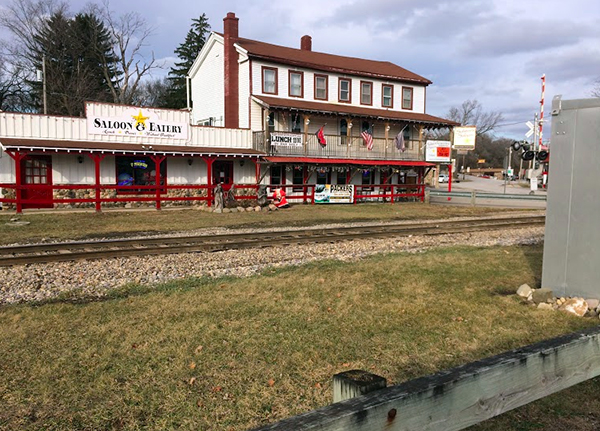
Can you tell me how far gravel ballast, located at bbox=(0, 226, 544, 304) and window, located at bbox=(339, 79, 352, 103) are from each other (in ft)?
68.8

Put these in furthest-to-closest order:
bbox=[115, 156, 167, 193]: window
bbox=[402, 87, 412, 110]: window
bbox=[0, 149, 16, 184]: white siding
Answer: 1. bbox=[402, 87, 412, 110]: window
2. bbox=[115, 156, 167, 193]: window
3. bbox=[0, 149, 16, 184]: white siding

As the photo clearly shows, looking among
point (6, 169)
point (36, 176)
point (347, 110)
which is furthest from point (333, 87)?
point (6, 169)

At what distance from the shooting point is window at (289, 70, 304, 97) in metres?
30.9

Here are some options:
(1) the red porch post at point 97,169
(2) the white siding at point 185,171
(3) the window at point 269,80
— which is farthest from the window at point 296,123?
(1) the red porch post at point 97,169

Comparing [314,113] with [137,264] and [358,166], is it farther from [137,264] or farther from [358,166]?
[137,264]

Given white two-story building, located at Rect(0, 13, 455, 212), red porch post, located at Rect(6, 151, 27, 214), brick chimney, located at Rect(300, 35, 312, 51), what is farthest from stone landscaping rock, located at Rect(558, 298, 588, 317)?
brick chimney, located at Rect(300, 35, 312, 51)

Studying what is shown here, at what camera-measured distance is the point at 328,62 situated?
33.7 meters

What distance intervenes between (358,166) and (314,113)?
4.71m

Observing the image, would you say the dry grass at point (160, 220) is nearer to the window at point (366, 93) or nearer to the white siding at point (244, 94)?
the white siding at point (244, 94)

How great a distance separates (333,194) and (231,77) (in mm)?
10437

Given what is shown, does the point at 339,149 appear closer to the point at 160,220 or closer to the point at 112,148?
the point at 112,148

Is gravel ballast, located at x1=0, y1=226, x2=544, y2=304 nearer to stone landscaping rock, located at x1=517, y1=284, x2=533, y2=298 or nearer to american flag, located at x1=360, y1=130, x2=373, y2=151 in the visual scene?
stone landscaping rock, located at x1=517, y1=284, x2=533, y2=298

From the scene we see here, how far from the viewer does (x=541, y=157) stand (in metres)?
28.7

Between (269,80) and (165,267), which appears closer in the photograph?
(165,267)
